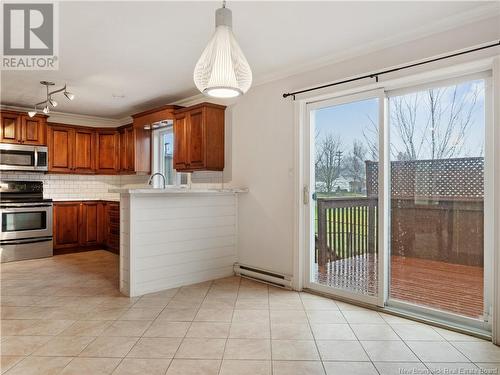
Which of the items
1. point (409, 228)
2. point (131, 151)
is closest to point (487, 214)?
point (409, 228)

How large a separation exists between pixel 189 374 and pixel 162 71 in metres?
3.13

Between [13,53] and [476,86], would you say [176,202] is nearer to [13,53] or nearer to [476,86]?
[13,53]

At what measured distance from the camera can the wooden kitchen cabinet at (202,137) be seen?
4375 millimetres

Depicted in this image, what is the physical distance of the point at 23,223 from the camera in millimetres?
5164

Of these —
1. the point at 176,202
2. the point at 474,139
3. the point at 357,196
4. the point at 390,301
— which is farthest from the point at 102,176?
the point at 474,139

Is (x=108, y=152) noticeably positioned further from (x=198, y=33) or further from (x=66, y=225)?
(x=198, y=33)

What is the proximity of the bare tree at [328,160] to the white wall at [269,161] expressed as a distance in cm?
28

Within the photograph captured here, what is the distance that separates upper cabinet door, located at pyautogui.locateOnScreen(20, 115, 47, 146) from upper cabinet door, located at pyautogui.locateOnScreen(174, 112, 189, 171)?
239 cm

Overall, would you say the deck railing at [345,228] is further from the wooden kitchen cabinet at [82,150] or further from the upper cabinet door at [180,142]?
the wooden kitchen cabinet at [82,150]

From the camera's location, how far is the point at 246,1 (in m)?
2.33

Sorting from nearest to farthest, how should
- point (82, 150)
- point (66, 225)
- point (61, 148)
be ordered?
point (66, 225), point (61, 148), point (82, 150)

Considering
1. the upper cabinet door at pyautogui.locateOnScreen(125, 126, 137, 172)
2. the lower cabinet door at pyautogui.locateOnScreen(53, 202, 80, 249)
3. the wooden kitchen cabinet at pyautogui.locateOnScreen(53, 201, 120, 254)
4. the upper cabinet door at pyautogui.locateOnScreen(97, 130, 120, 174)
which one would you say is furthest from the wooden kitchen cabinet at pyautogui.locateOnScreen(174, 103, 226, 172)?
the lower cabinet door at pyautogui.locateOnScreen(53, 202, 80, 249)

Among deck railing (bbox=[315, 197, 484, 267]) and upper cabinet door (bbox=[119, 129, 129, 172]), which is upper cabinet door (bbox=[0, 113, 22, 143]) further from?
deck railing (bbox=[315, 197, 484, 267])

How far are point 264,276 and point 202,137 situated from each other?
1935 millimetres
